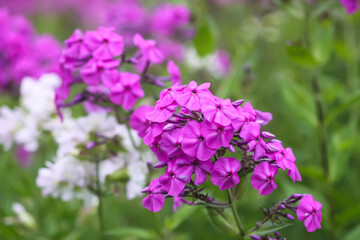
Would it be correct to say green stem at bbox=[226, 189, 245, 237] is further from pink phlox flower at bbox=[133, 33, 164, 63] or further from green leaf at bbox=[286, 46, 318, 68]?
green leaf at bbox=[286, 46, 318, 68]

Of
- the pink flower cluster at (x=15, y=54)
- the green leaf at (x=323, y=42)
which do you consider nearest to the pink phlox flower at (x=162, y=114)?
the green leaf at (x=323, y=42)

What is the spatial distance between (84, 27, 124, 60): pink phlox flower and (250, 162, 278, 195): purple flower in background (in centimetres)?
80

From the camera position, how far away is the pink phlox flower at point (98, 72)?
1.79 meters

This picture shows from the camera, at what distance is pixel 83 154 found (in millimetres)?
2094

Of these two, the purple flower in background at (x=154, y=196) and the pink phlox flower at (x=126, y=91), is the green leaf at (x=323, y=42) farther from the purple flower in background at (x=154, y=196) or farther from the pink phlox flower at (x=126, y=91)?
the purple flower in background at (x=154, y=196)

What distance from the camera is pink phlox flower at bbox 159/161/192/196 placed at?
4.41 feet

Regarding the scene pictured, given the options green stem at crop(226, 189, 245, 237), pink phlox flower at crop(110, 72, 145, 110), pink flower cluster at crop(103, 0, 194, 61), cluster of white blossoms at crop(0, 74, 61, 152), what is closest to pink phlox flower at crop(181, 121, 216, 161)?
green stem at crop(226, 189, 245, 237)

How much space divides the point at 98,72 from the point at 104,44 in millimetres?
130

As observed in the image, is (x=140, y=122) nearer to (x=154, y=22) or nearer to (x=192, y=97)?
(x=192, y=97)

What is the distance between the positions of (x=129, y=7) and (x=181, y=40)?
0.54m

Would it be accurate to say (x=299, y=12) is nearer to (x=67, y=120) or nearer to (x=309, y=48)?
(x=309, y=48)

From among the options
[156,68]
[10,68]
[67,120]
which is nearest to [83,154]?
[67,120]

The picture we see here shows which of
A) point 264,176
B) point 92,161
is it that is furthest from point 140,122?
point 264,176

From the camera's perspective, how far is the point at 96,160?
2082mm
